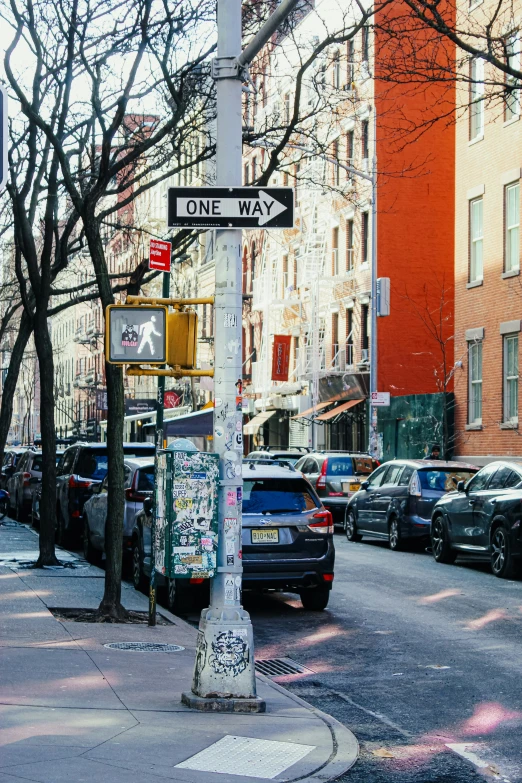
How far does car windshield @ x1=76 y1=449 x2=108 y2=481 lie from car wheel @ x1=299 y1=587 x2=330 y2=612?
27.4 feet

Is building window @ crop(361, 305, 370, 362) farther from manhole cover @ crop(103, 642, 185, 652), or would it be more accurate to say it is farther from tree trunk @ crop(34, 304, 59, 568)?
manhole cover @ crop(103, 642, 185, 652)

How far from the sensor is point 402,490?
73.3 feet

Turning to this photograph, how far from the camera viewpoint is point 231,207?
866 centimetres

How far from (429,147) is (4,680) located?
3697 cm

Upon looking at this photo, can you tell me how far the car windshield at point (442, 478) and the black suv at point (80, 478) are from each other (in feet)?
16.1

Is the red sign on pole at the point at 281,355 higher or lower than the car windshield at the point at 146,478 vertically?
higher

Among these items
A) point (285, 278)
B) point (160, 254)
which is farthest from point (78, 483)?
point (285, 278)

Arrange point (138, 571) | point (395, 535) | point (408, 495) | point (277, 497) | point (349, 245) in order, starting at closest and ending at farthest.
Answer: point (277, 497), point (138, 571), point (408, 495), point (395, 535), point (349, 245)

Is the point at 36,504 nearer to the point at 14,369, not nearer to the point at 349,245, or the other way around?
the point at 14,369

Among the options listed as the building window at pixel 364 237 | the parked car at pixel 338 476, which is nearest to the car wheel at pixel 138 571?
the parked car at pixel 338 476

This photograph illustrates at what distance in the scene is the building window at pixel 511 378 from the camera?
102ft

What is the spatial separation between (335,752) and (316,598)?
691cm

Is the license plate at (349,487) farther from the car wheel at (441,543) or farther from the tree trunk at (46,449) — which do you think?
the tree trunk at (46,449)

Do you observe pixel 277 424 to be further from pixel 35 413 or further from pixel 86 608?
pixel 35 413
